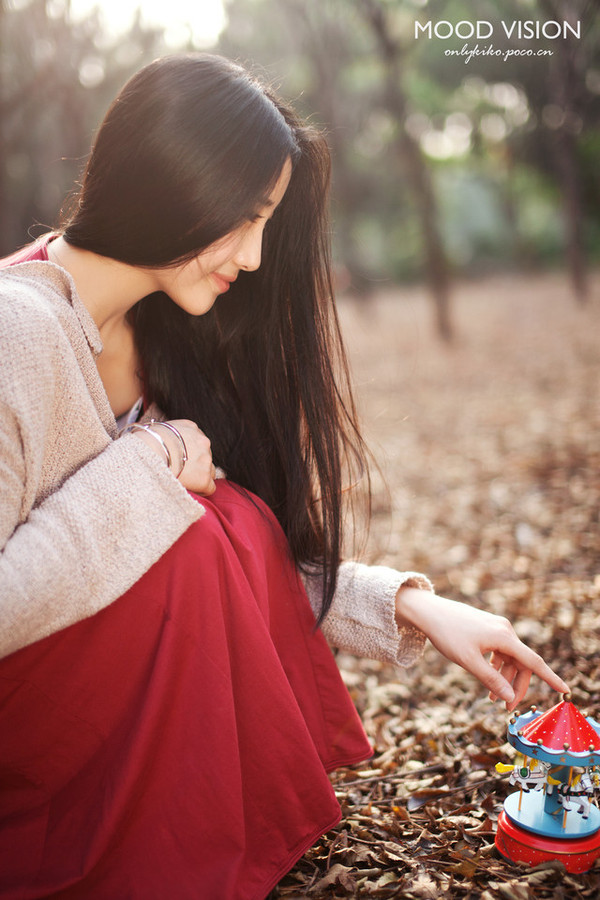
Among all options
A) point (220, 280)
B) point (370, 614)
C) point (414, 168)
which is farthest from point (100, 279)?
point (414, 168)

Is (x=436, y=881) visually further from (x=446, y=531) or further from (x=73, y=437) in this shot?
(x=446, y=531)

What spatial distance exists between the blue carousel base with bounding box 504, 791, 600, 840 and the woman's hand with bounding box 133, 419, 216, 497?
863 mm

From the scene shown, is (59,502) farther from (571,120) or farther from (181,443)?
(571,120)

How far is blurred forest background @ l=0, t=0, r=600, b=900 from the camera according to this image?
1.93 m

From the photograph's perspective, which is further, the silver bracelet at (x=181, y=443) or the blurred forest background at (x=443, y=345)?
the blurred forest background at (x=443, y=345)

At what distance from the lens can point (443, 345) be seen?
10023mm

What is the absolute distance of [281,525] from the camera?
182 cm

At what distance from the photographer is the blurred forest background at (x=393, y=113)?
984cm

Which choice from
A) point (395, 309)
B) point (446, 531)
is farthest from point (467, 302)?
point (446, 531)

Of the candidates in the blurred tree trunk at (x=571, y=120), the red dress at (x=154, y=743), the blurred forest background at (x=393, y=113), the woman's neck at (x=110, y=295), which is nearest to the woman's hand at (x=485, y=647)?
the red dress at (x=154, y=743)

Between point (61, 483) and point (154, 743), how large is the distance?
1.60ft

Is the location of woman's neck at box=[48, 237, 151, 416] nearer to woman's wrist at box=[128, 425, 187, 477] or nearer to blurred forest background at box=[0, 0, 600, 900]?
blurred forest background at box=[0, 0, 600, 900]

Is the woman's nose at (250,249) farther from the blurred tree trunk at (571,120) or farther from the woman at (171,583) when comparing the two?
the blurred tree trunk at (571,120)

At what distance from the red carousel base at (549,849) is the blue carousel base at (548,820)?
0.04 feet
